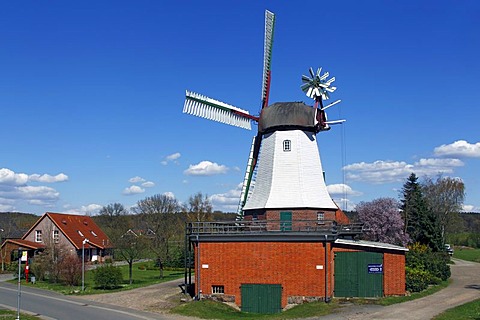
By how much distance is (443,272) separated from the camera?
115 ft

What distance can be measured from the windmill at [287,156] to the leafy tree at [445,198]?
130ft

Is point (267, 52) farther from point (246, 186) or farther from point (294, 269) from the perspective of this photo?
point (294, 269)

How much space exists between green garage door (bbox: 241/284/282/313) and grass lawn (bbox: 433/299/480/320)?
28.1ft

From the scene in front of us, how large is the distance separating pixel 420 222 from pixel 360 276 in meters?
21.4

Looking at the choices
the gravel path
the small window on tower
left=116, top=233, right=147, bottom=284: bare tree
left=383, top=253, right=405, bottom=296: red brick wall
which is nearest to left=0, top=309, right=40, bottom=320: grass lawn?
the gravel path

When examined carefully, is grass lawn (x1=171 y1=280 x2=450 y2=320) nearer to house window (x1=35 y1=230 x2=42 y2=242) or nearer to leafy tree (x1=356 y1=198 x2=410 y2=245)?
leafy tree (x1=356 y1=198 x2=410 y2=245)

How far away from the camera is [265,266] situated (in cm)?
2912

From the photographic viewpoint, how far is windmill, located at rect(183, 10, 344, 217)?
A: 106 feet

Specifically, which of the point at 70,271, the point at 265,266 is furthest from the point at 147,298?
the point at 70,271

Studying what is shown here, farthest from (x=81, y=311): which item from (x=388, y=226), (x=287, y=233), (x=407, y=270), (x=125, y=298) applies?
(x=388, y=226)

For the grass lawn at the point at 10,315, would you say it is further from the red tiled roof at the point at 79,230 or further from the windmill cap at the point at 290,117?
the red tiled roof at the point at 79,230

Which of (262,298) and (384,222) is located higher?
(384,222)

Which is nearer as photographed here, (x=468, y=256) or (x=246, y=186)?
(x=246, y=186)

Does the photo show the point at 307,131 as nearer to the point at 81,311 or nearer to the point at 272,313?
the point at 272,313
